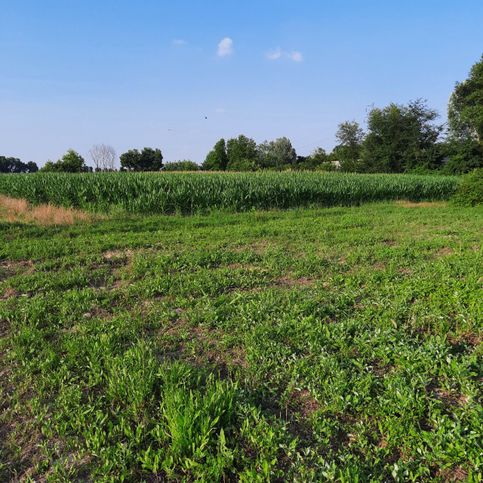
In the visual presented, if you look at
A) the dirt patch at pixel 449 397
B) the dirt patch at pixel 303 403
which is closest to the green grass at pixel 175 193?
the dirt patch at pixel 303 403

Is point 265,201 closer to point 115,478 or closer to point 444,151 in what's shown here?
point 115,478

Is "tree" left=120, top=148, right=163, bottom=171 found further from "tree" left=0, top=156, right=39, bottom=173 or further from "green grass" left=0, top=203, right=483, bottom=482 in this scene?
"green grass" left=0, top=203, right=483, bottom=482

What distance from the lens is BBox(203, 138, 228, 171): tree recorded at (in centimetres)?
6117

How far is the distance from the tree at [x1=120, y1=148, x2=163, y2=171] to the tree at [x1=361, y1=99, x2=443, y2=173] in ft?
120

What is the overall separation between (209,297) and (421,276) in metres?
3.04

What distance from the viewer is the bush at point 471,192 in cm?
1630

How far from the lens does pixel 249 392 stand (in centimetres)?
259

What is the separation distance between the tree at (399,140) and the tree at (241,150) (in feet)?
64.8

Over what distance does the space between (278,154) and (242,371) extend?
66587 millimetres

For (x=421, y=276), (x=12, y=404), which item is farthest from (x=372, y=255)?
(x=12, y=404)

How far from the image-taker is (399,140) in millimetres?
47031

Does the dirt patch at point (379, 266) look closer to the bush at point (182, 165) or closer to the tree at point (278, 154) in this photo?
the bush at point (182, 165)

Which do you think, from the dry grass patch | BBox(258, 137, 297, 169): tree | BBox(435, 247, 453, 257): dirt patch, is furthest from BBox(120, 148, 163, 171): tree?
BBox(435, 247, 453, 257): dirt patch

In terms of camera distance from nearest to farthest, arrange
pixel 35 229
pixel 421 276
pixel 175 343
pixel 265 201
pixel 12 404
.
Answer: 1. pixel 12 404
2. pixel 175 343
3. pixel 421 276
4. pixel 35 229
5. pixel 265 201
